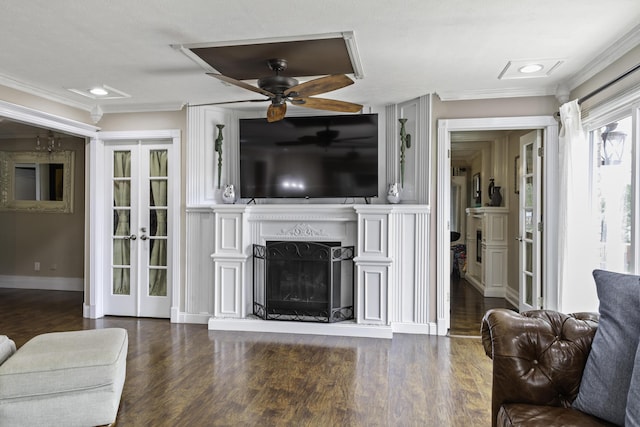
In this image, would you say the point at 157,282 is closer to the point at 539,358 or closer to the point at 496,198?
the point at 539,358

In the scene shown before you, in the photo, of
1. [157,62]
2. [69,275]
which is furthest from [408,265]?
[69,275]

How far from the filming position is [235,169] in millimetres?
4699

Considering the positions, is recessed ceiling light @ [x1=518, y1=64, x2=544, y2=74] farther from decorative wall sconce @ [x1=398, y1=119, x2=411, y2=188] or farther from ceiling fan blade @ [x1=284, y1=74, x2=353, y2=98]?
ceiling fan blade @ [x1=284, y1=74, x2=353, y2=98]

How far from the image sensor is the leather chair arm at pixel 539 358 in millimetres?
1677

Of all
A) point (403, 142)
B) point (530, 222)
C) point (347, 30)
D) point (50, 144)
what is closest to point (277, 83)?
point (347, 30)

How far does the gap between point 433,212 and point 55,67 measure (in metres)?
3.65

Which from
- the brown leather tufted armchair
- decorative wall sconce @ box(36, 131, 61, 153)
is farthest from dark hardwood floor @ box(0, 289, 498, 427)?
decorative wall sconce @ box(36, 131, 61, 153)

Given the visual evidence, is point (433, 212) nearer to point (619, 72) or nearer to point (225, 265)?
point (619, 72)

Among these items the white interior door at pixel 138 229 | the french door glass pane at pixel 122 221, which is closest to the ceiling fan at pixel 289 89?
the white interior door at pixel 138 229

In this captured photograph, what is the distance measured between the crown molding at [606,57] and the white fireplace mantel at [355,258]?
1710 mm

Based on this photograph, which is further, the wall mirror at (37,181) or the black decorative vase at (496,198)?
the wall mirror at (37,181)

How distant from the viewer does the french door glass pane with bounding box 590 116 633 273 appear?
296 centimetres

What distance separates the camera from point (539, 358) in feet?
5.62

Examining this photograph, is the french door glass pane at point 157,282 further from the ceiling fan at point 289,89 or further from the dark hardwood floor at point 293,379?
the ceiling fan at point 289,89
